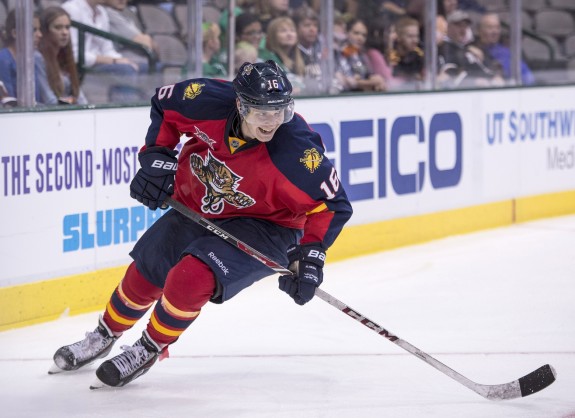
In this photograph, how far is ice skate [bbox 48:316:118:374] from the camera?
378cm

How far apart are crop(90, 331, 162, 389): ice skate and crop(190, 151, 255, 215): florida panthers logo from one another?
1.43 feet

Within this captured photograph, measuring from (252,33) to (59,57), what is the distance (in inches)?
49.0

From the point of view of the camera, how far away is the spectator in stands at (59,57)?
487 centimetres

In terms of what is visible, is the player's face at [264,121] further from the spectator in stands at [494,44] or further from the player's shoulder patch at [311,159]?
the spectator in stands at [494,44]

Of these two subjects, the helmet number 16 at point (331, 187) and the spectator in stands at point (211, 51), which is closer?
the helmet number 16 at point (331, 187)

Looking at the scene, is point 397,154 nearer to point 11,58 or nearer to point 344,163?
point 344,163

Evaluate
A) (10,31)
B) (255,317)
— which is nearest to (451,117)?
(255,317)

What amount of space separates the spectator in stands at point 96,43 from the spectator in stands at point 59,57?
0.18 ft

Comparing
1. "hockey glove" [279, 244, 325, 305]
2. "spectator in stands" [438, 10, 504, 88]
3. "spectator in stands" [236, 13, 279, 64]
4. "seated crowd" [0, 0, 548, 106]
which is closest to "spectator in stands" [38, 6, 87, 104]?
"seated crowd" [0, 0, 548, 106]

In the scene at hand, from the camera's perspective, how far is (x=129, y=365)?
359 centimetres

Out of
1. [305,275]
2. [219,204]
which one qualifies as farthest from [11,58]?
[305,275]

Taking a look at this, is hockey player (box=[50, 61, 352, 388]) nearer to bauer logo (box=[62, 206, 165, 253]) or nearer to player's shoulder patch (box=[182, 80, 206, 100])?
player's shoulder patch (box=[182, 80, 206, 100])

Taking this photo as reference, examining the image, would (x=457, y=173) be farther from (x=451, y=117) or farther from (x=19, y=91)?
(x=19, y=91)

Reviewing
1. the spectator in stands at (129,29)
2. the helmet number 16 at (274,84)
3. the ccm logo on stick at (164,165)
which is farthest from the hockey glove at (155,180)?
the spectator in stands at (129,29)
